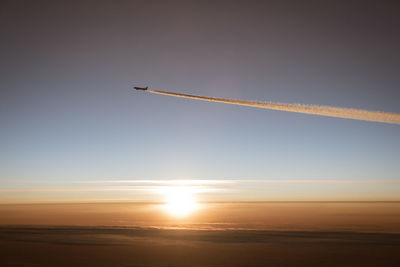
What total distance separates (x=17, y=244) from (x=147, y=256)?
53.5 metres

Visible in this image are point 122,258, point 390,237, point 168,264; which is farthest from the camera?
point 390,237

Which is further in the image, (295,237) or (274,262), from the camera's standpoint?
(295,237)

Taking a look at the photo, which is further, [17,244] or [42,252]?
[17,244]

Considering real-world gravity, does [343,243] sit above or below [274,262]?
above

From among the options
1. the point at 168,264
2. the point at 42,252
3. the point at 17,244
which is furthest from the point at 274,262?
the point at 17,244

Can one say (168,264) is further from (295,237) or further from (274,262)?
(295,237)

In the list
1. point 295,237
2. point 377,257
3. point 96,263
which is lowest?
point 96,263

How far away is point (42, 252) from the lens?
94.5 metres

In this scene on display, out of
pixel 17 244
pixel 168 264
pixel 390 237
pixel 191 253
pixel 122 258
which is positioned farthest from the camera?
pixel 390 237

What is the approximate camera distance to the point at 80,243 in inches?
4540

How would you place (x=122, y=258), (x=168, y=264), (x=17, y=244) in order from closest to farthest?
(x=168, y=264) → (x=122, y=258) → (x=17, y=244)

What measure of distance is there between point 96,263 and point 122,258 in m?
7.83

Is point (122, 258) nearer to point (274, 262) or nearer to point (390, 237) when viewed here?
point (274, 262)

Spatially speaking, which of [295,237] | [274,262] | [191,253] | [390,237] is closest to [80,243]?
[191,253]
